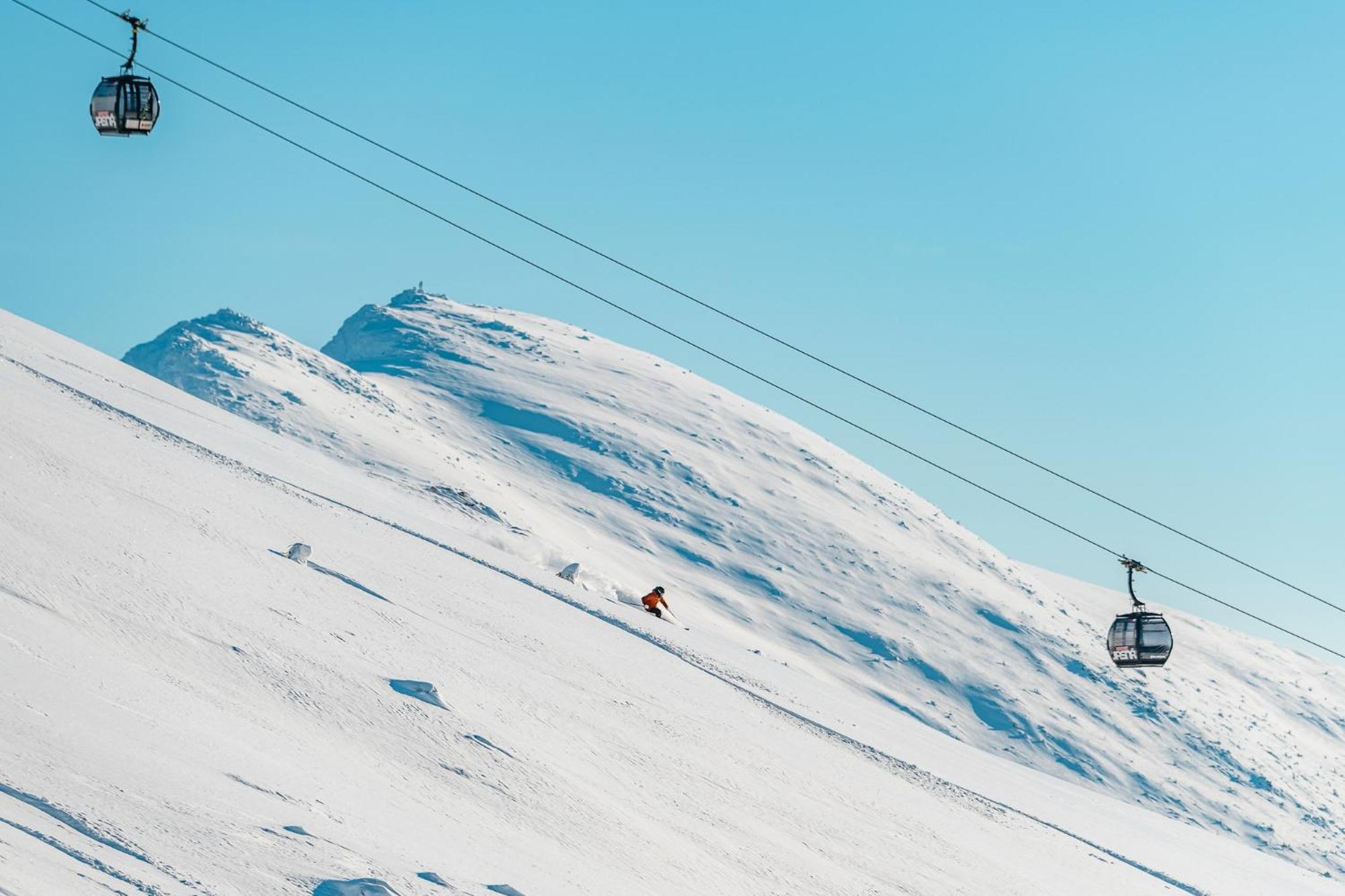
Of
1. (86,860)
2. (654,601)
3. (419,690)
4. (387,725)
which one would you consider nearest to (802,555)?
(654,601)

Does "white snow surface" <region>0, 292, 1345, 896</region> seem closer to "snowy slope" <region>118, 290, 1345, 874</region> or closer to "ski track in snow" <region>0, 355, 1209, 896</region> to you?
"ski track in snow" <region>0, 355, 1209, 896</region>

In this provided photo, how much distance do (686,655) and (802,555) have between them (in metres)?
65.2

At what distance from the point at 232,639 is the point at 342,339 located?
341 ft

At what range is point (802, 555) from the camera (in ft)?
→ 285

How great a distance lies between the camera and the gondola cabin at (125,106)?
16172mm

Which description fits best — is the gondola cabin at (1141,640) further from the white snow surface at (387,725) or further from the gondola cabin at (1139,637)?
the white snow surface at (387,725)

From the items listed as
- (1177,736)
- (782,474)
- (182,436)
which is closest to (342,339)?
(782,474)

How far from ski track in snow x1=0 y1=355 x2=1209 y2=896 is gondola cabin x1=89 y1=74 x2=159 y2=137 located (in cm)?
526

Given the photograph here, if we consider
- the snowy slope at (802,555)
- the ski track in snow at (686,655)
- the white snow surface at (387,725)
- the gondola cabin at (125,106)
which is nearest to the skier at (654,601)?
the white snow surface at (387,725)

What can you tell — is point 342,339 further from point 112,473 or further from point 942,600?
point 112,473

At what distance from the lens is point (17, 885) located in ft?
28.1

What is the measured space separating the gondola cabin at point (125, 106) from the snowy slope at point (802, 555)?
49.8 meters

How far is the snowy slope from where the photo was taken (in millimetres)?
77938

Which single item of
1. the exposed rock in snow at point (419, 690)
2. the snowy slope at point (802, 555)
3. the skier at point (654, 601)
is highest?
the snowy slope at point (802, 555)
